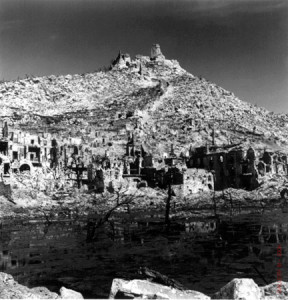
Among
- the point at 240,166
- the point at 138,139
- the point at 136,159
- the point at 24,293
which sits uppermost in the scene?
the point at 138,139

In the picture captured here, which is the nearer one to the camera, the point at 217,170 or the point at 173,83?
the point at 217,170

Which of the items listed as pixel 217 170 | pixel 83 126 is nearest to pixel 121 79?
pixel 83 126

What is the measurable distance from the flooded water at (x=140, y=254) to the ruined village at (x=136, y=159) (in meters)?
0.53

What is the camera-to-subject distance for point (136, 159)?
93.2m

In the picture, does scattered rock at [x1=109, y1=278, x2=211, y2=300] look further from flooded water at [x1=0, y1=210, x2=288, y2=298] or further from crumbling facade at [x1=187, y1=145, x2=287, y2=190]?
crumbling facade at [x1=187, y1=145, x2=287, y2=190]

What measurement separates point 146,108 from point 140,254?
117902 mm

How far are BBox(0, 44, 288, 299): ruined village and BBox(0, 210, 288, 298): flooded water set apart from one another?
1.75 feet

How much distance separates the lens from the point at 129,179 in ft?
278

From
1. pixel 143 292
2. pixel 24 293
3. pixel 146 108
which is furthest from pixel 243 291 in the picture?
pixel 146 108

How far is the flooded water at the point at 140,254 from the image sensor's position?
20.1 metres

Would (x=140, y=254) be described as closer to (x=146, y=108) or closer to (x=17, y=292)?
(x=17, y=292)

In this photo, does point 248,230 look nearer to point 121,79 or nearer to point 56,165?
point 56,165

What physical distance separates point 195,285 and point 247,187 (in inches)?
2911

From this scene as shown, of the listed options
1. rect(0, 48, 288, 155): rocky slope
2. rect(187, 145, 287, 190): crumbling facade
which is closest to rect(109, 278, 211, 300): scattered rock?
rect(187, 145, 287, 190): crumbling facade
